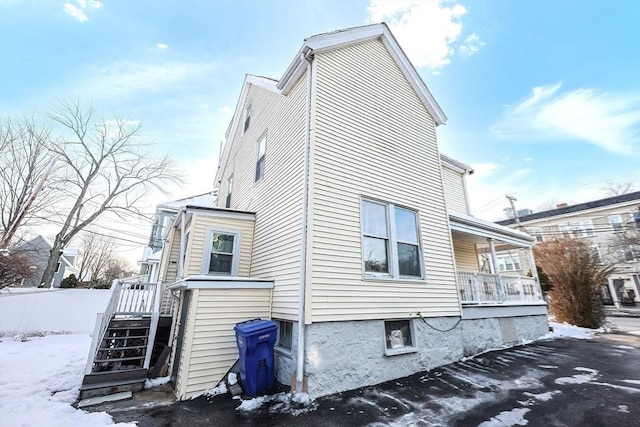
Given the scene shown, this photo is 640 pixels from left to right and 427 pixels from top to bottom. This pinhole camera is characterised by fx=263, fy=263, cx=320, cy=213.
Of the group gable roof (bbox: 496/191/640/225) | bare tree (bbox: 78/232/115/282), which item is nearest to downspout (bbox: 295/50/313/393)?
gable roof (bbox: 496/191/640/225)

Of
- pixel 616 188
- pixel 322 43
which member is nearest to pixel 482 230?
pixel 322 43

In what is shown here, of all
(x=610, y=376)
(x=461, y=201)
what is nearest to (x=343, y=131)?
(x=610, y=376)

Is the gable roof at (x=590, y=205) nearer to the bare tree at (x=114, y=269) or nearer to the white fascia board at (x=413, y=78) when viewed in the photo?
the white fascia board at (x=413, y=78)

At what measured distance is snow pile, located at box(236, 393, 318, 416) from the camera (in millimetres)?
4156

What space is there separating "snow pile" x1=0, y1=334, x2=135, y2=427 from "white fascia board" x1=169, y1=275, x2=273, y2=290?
219 centimetres

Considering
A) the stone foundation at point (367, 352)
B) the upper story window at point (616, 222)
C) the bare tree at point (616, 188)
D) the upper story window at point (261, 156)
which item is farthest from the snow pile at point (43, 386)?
the bare tree at point (616, 188)

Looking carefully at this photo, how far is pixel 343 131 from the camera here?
6.44 meters

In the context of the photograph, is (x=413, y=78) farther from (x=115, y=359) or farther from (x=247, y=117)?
(x=115, y=359)

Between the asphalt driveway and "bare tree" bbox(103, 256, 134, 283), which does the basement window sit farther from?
"bare tree" bbox(103, 256, 134, 283)

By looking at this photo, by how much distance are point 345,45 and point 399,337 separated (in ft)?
25.1

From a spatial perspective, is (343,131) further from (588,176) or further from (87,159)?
(588,176)

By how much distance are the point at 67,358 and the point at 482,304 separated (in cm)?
1207

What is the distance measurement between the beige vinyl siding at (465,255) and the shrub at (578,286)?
4324 mm

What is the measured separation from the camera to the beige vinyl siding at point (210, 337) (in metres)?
4.92
